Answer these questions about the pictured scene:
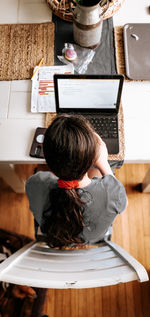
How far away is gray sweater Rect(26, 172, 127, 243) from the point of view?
2.93ft

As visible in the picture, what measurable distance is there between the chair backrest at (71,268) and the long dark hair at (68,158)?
103mm

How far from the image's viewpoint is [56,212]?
88 cm

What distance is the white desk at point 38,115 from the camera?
112cm

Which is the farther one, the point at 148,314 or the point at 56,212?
the point at 148,314

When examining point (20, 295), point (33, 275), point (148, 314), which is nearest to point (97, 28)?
point (33, 275)

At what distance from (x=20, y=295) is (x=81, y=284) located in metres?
0.88

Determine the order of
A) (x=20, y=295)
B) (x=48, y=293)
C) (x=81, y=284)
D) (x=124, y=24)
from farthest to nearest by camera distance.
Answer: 1. (x=48, y=293)
2. (x=20, y=295)
3. (x=124, y=24)
4. (x=81, y=284)

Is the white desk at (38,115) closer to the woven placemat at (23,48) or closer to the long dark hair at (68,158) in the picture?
the woven placemat at (23,48)

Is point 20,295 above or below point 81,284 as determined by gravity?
below

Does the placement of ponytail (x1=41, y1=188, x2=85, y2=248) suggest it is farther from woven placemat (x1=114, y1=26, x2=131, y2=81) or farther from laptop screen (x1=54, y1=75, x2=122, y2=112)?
woven placemat (x1=114, y1=26, x2=131, y2=81)

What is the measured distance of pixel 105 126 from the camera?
3.76 ft

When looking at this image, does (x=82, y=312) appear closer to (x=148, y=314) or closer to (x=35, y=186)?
(x=148, y=314)

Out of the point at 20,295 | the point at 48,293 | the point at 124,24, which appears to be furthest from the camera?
the point at 48,293

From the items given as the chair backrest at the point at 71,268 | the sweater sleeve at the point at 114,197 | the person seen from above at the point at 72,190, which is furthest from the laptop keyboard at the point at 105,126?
the chair backrest at the point at 71,268
